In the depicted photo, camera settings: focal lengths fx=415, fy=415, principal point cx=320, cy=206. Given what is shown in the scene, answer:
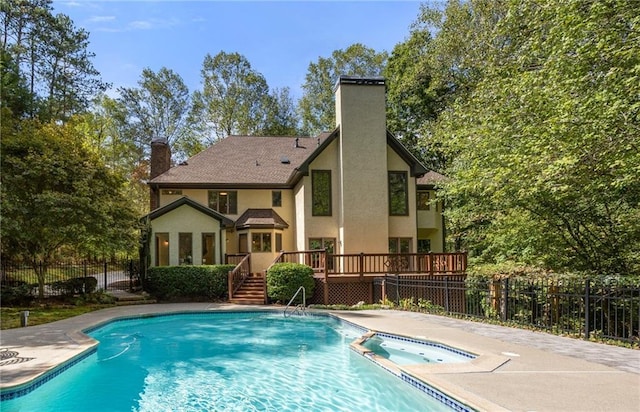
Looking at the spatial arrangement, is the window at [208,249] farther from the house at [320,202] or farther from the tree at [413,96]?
the tree at [413,96]

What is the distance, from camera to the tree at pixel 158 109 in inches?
1519

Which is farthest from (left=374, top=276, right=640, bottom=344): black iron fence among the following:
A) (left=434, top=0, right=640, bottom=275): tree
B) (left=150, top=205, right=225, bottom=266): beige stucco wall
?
(left=150, top=205, right=225, bottom=266): beige stucco wall

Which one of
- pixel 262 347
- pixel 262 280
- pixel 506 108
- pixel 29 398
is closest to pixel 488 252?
pixel 506 108

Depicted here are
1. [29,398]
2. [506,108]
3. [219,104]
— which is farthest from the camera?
[219,104]

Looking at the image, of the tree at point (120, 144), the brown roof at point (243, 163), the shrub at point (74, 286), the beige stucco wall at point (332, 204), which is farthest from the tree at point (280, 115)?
the shrub at point (74, 286)

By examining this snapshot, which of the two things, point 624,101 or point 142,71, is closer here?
point 624,101

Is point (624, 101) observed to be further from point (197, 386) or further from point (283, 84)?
point (283, 84)

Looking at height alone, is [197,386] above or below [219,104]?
below

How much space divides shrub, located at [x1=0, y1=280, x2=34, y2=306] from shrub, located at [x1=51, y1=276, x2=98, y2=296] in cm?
100

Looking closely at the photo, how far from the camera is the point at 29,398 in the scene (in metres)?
6.72

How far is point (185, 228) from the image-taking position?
67.6 ft

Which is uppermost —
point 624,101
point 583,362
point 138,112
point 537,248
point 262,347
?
point 138,112

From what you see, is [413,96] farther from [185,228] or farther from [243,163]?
[185,228]

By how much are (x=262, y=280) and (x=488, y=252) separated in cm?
1145
